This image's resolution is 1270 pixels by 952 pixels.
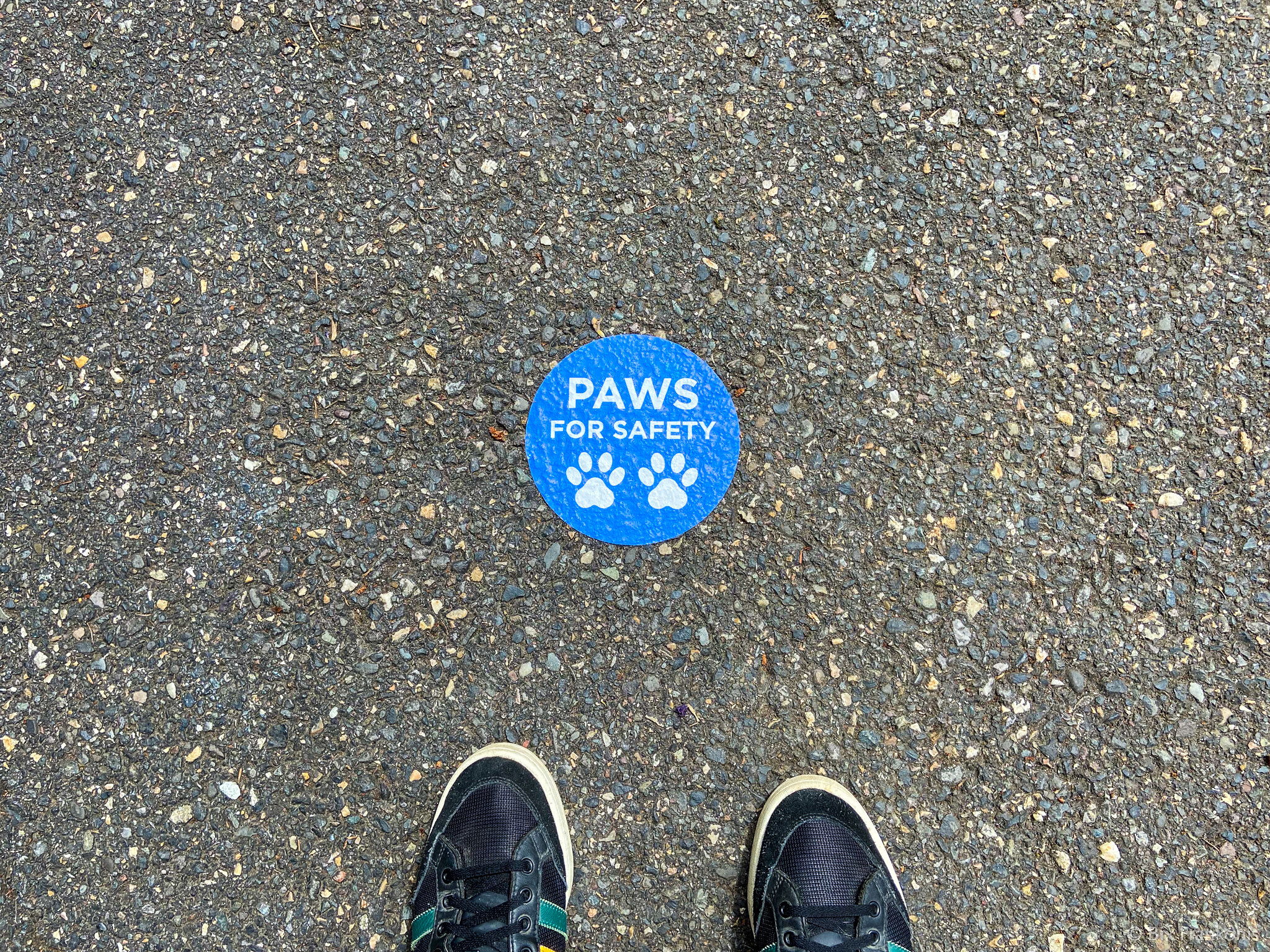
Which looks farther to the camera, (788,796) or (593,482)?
(593,482)

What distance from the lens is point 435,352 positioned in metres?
1.89

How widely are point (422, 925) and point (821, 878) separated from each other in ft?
3.30

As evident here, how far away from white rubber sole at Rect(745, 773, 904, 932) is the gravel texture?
4 cm

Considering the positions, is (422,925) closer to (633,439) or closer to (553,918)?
(553,918)

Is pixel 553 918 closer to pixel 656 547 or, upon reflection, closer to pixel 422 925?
pixel 422 925

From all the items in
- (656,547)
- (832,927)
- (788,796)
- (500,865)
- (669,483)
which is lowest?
(832,927)

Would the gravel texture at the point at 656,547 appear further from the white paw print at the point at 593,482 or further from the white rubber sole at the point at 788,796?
the white paw print at the point at 593,482

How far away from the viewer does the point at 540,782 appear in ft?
5.88

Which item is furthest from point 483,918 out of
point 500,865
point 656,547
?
point 656,547

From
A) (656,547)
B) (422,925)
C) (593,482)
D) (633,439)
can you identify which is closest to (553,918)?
(422,925)

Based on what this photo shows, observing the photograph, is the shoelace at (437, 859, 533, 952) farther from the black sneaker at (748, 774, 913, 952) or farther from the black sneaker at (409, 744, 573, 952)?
the black sneaker at (748, 774, 913, 952)

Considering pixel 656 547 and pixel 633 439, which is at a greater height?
pixel 633 439

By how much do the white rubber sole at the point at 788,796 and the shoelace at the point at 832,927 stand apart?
3.6 inches

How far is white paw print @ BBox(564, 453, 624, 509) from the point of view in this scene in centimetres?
187
